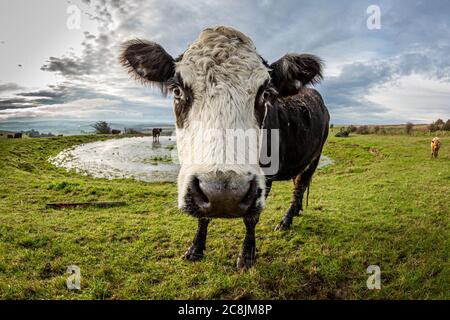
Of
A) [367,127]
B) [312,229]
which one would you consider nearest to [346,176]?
[312,229]

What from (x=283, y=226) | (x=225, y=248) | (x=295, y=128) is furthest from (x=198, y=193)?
(x=283, y=226)

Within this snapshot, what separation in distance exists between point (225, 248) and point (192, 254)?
23.9 inches

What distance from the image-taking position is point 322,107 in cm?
709

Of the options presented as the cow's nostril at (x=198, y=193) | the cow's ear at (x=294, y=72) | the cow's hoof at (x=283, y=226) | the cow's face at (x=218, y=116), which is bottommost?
the cow's hoof at (x=283, y=226)

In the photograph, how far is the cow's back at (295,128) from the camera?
4.92 m

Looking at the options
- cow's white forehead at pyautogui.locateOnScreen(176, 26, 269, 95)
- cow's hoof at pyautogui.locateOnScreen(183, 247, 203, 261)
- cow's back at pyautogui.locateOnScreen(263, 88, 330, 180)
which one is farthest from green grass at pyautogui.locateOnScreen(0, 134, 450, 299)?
cow's white forehead at pyautogui.locateOnScreen(176, 26, 269, 95)

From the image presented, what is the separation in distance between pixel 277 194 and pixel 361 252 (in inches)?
183

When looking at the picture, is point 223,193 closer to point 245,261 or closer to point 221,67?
point 221,67

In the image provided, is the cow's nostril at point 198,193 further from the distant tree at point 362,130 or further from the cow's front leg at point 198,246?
the distant tree at point 362,130

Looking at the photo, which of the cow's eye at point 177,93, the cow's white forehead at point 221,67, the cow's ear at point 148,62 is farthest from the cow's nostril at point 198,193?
the cow's ear at point 148,62

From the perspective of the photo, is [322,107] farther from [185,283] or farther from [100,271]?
[100,271]

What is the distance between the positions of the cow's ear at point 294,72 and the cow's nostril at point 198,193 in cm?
202

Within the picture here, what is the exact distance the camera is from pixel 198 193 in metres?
2.63
